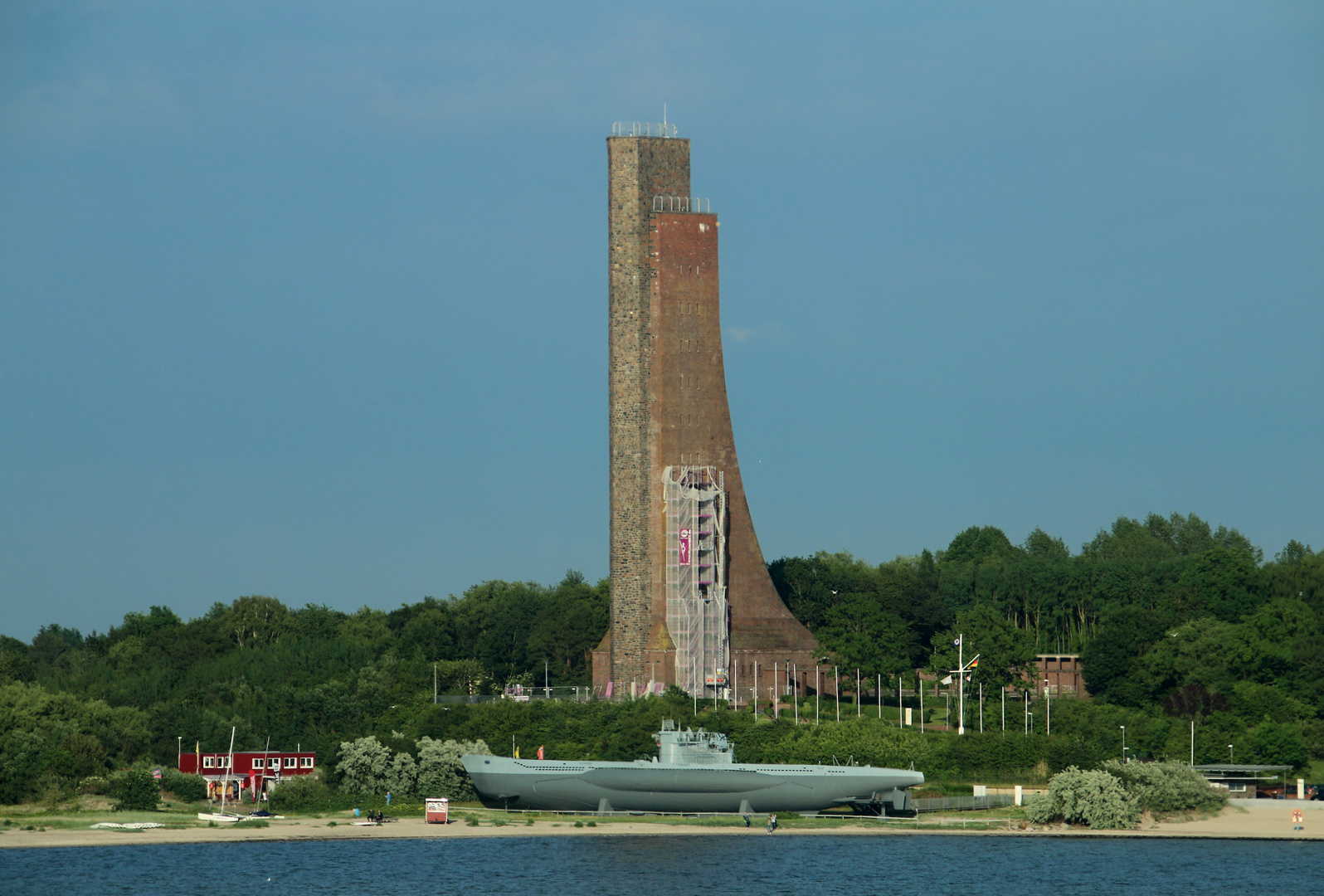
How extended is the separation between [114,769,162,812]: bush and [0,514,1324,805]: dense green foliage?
2.72 m

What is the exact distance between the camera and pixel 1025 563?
130625mm

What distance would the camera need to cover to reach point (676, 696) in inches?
3632

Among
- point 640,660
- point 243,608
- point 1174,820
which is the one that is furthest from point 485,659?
point 1174,820

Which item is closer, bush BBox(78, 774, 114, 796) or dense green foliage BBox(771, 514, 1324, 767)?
bush BBox(78, 774, 114, 796)

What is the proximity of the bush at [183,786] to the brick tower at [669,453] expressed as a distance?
25567 millimetres

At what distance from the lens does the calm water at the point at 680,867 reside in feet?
193

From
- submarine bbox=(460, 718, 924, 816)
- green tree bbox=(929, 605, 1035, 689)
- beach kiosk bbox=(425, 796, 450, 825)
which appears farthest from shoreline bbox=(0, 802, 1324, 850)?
green tree bbox=(929, 605, 1035, 689)

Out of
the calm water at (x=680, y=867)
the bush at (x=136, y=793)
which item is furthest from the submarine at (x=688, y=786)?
the bush at (x=136, y=793)

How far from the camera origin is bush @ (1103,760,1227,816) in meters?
74.3

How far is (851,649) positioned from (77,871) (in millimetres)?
48033

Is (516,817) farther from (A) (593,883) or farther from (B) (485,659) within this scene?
(B) (485,659)

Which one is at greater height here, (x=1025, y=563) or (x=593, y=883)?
(x=1025, y=563)

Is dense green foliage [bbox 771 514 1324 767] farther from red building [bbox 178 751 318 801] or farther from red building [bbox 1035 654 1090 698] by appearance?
red building [bbox 178 751 318 801]

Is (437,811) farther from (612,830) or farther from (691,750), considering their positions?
(691,750)
